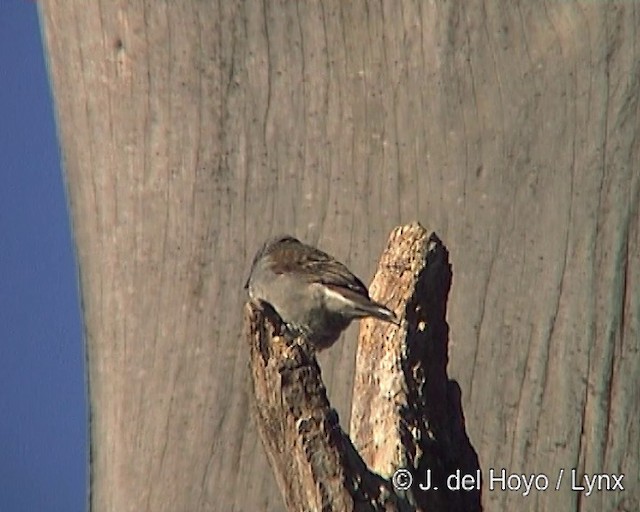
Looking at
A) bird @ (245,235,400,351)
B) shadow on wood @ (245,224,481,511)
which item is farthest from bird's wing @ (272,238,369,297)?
shadow on wood @ (245,224,481,511)

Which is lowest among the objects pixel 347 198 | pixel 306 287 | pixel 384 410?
pixel 384 410

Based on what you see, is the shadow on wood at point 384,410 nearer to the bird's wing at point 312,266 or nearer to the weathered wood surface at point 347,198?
→ the bird's wing at point 312,266

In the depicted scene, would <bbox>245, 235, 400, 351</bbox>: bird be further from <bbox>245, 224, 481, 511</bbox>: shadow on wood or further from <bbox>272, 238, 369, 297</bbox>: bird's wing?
<bbox>245, 224, 481, 511</bbox>: shadow on wood

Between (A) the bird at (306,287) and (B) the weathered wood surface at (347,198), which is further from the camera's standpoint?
(B) the weathered wood surface at (347,198)

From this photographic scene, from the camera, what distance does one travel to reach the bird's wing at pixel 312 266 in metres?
2.29

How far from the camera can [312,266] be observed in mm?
2406

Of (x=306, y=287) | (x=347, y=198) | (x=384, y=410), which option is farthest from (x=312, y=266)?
(x=384, y=410)

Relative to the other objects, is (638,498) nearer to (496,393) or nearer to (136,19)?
(496,393)

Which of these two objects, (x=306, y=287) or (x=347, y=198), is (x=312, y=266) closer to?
(x=306, y=287)

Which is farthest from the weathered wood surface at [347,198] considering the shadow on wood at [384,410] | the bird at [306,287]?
the shadow on wood at [384,410]

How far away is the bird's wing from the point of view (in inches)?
90.3

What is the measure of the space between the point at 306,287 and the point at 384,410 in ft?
1.63

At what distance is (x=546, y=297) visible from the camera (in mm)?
2432

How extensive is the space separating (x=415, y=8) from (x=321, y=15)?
0.16 m
